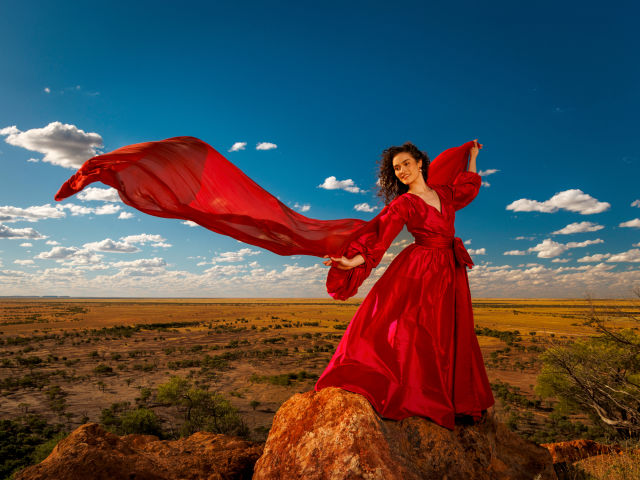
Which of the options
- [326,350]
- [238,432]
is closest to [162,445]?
[238,432]

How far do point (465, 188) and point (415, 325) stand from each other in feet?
5.78

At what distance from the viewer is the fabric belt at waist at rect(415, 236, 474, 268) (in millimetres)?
3542

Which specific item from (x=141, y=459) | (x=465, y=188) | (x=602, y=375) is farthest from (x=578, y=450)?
(x=141, y=459)

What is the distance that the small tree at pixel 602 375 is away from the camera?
648 centimetres

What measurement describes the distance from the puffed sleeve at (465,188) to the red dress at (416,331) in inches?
9.7

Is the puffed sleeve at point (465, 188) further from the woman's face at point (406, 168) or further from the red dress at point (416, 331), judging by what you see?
the woman's face at point (406, 168)

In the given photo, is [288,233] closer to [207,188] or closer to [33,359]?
[207,188]

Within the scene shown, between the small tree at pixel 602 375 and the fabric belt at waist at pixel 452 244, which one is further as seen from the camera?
the small tree at pixel 602 375

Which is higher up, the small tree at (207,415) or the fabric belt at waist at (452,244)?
the fabric belt at waist at (452,244)

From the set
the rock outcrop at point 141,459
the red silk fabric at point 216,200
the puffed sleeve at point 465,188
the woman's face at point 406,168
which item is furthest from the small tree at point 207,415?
the woman's face at point 406,168

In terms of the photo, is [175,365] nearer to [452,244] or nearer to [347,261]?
[347,261]

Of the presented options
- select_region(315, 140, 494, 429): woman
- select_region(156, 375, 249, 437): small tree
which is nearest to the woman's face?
select_region(315, 140, 494, 429): woman

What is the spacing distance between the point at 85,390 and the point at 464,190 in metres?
26.5

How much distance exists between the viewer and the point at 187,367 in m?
28.5
